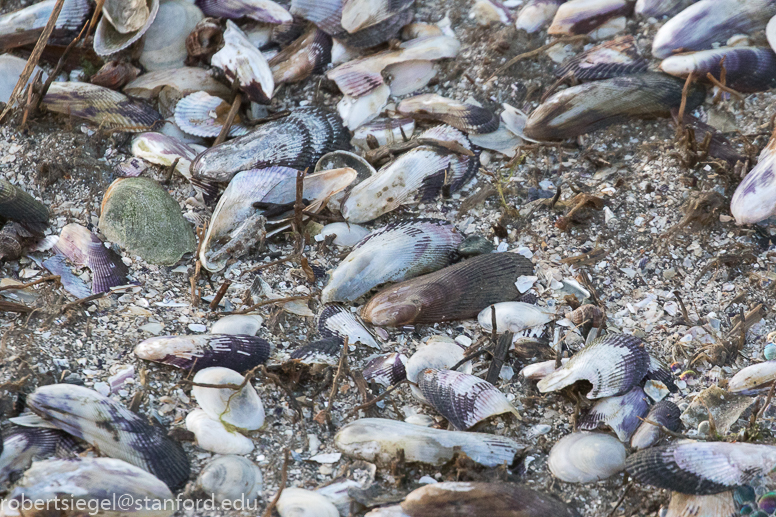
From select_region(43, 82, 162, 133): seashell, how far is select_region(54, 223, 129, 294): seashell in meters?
0.40

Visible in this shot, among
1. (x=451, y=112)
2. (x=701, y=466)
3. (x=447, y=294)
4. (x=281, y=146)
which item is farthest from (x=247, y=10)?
(x=701, y=466)

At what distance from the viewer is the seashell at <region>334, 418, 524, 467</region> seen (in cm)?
118

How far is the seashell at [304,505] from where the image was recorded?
1.08 meters

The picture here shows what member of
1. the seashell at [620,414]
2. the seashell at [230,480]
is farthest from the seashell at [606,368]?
the seashell at [230,480]

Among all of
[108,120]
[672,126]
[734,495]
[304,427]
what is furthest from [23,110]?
[734,495]

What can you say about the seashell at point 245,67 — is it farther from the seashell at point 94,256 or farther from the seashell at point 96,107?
the seashell at point 94,256

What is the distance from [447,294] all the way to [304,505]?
0.58m

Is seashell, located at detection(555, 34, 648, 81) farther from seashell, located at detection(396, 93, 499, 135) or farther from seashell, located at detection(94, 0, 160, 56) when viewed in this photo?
seashell, located at detection(94, 0, 160, 56)

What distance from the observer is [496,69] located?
1.90 metres

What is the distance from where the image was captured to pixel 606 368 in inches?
50.3

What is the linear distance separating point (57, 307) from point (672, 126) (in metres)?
1.64

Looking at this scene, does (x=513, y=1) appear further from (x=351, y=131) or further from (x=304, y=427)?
(x=304, y=427)

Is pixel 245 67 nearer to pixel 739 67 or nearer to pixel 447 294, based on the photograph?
pixel 447 294

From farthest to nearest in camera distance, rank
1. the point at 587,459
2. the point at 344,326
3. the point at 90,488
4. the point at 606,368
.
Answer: the point at 344,326 < the point at 606,368 < the point at 587,459 < the point at 90,488
